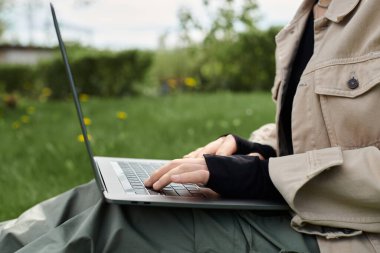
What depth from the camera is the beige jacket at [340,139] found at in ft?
3.85

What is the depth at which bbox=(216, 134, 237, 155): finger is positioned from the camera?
1639 millimetres

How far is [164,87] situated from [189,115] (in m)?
5.66

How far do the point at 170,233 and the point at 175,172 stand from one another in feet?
0.46

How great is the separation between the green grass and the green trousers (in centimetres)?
162

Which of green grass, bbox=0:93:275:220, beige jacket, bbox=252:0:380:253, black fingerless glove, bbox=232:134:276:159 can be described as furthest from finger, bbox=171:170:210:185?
green grass, bbox=0:93:275:220

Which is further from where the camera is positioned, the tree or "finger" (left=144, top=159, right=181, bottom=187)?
the tree

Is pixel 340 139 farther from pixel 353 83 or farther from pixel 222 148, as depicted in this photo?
pixel 222 148

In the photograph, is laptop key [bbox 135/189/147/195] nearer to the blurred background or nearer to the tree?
the blurred background

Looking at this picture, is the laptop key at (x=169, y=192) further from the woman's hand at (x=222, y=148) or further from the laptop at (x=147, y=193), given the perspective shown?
the woman's hand at (x=222, y=148)

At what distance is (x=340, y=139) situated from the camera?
4.23ft

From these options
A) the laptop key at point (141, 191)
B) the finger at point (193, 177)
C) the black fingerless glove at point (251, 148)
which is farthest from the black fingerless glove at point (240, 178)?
the black fingerless glove at point (251, 148)

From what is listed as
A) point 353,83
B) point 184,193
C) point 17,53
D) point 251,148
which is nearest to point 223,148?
point 251,148

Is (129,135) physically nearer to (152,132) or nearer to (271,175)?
(152,132)

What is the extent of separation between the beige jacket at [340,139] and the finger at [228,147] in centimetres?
30
